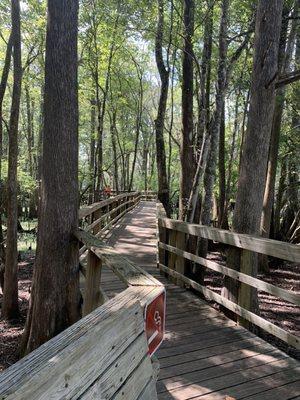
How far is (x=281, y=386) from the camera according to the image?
11.2ft

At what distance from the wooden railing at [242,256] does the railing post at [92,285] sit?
62.9 inches

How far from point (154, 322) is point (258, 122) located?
12.9 ft

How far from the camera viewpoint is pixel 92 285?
376 cm

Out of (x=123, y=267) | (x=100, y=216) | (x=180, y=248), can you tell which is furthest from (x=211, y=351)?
(x=100, y=216)

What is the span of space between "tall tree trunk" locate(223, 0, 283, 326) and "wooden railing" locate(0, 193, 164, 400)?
341cm

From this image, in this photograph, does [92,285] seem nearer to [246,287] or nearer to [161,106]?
[246,287]

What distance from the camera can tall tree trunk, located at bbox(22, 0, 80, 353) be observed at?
4789mm

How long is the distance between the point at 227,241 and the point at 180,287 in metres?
2.05

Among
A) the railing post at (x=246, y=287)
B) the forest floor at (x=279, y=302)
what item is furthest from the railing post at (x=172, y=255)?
the railing post at (x=246, y=287)

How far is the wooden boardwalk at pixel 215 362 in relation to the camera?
11.0ft

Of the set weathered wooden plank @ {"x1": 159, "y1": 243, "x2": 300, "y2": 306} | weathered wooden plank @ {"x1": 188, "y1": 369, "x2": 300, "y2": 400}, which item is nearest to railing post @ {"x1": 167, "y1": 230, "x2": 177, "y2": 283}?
weathered wooden plank @ {"x1": 159, "y1": 243, "x2": 300, "y2": 306}

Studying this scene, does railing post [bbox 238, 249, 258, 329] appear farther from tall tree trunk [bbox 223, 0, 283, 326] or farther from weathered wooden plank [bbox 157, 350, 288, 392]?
weathered wooden plank [bbox 157, 350, 288, 392]

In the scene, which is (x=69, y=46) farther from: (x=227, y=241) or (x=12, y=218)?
(x=12, y=218)

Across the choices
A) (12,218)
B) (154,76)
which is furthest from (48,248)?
(154,76)
